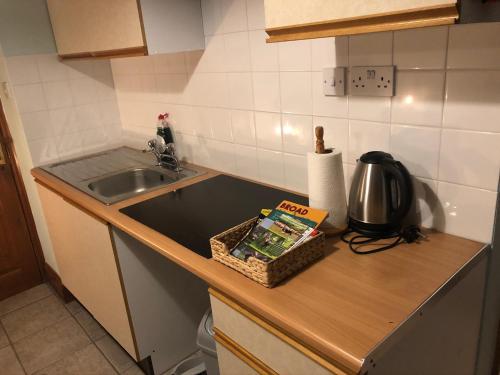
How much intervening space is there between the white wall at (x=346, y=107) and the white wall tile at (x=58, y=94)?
1.73 feet

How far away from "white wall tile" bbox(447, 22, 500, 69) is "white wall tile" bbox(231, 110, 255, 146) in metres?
0.83

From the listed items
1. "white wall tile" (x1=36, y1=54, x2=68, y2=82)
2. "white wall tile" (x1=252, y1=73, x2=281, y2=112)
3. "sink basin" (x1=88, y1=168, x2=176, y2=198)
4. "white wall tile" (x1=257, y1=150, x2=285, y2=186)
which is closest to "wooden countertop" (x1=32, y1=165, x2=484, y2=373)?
"white wall tile" (x1=257, y1=150, x2=285, y2=186)

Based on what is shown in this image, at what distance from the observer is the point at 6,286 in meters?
2.68

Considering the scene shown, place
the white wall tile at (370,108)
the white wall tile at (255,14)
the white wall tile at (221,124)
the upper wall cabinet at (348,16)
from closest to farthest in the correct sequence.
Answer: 1. the upper wall cabinet at (348,16)
2. the white wall tile at (370,108)
3. the white wall tile at (255,14)
4. the white wall tile at (221,124)

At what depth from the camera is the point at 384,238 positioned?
1228 millimetres

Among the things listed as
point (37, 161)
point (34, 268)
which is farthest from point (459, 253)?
point (34, 268)

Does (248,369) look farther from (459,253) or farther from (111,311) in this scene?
(111,311)

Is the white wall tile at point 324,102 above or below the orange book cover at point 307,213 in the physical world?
above

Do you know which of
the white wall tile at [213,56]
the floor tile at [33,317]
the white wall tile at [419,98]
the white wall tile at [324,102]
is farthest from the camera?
the floor tile at [33,317]

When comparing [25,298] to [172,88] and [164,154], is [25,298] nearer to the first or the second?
[164,154]

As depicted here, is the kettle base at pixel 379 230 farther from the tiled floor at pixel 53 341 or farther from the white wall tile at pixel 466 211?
the tiled floor at pixel 53 341

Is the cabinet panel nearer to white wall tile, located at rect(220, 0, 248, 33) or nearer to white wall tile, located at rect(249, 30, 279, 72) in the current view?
white wall tile, located at rect(249, 30, 279, 72)

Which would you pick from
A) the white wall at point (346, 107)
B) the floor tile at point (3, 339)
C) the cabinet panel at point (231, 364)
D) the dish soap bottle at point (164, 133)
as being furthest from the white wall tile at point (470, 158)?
the floor tile at point (3, 339)

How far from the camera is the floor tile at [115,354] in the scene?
2.04m
